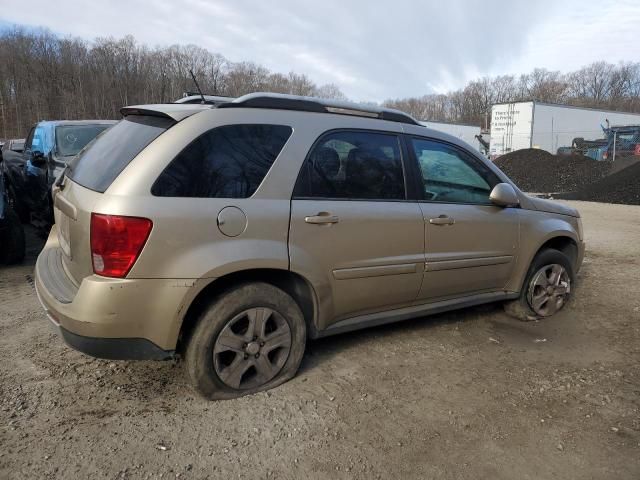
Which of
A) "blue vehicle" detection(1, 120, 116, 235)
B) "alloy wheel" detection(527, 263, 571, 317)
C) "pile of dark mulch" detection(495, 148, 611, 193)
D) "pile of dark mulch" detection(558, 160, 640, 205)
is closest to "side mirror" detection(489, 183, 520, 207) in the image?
"alloy wheel" detection(527, 263, 571, 317)

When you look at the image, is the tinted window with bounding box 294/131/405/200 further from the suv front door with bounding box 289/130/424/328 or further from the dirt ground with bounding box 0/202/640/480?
the dirt ground with bounding box 0/202/640/480

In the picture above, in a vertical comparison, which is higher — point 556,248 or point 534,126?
point 534,126

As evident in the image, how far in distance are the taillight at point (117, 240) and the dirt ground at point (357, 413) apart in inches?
36.1

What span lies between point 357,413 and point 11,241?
17.3ft

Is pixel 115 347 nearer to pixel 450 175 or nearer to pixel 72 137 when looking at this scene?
pixel 450 175

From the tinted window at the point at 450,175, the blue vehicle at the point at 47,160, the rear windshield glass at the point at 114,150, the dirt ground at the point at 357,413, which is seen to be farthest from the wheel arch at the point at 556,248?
the blue vehicle at the point at 47,160

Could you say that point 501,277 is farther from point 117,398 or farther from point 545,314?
point 117,398

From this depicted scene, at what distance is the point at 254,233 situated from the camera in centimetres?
295

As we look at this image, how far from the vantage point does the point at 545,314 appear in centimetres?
480

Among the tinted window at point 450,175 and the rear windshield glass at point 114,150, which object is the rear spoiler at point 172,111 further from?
the tinted window at point 450,175

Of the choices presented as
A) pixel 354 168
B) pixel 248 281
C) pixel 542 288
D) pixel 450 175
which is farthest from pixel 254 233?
pixel 542 288

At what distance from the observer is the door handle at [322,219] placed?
316 cm

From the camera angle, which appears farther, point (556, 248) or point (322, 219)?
point (556, 248)

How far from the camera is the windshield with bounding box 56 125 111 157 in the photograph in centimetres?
721
